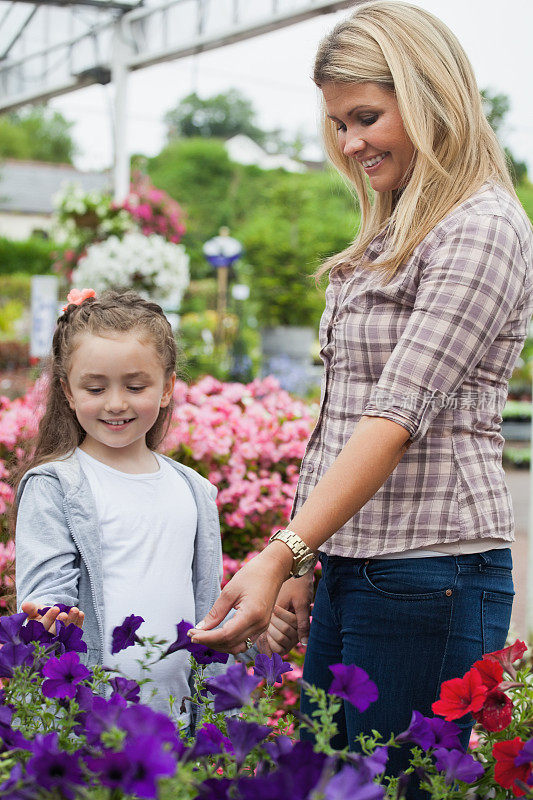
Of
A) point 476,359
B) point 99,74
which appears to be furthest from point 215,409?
point 99,74

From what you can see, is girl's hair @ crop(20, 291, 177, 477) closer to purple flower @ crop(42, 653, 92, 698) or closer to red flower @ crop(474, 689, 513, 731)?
purple flower @ crop(42, 653, 92, 698)

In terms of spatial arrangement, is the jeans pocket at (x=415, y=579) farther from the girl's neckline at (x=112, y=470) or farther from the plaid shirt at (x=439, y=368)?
the girl's neckline at (x=112, y=470)

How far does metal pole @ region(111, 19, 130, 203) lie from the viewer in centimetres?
867

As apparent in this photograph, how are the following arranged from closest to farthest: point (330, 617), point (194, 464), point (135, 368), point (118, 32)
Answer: point (330, 617)
point (135, 368)
point (194, 464)
point (118, 32)

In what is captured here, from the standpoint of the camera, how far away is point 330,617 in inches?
65.4

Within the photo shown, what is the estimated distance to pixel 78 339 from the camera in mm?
1823

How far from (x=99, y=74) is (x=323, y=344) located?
8.57 m

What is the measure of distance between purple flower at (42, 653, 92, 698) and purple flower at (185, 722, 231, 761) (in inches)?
5.9

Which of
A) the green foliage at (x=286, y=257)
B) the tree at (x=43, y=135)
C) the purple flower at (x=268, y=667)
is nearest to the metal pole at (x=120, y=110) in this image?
the green foliage at (x=286, y=257)

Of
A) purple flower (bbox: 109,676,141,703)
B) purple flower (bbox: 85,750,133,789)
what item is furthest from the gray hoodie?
purple flower (bbox: 85,750,133,789)

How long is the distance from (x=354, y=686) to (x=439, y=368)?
1.77 ft

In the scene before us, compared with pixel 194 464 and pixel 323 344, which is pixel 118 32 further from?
pixel 323 344

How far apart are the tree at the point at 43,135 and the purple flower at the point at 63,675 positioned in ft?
186

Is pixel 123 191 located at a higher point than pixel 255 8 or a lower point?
lower
